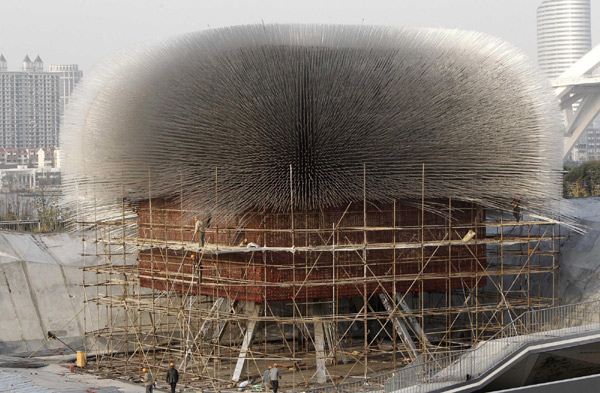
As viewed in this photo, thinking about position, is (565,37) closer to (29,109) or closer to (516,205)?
(29,109)

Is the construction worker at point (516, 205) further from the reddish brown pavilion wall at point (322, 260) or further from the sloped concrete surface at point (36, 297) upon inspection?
the sloped concrete surface at point (36, 297)

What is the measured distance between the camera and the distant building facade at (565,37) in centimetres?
15962

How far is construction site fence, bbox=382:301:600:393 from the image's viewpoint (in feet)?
60.8

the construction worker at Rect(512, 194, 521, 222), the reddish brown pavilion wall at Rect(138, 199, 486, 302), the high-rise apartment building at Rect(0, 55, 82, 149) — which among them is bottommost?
the reddish brown pavilion wall at Rect(138, 199, 486, 302)

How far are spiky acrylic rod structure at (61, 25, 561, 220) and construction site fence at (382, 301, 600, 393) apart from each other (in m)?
3.14

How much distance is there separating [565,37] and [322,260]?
151 metres

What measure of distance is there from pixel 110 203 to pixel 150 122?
10.9ft

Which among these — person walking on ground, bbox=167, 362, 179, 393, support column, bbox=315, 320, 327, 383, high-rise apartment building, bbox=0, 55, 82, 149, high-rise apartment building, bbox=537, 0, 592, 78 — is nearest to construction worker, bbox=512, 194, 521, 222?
support column, bbox=315, 320, 327, 383

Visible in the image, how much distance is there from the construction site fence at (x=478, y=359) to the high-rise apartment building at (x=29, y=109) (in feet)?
436

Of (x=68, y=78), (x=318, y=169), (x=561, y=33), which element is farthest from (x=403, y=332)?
(x=561, y=33)

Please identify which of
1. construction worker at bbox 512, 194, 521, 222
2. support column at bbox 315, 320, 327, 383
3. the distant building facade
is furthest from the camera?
the distant building facade

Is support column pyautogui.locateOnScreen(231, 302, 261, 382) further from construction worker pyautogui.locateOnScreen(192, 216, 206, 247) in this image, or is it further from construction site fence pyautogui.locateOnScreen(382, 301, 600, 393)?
construction site fence pyautogui.locateOnScreen(382, 301, 600, 393)

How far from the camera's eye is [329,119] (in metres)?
20.4

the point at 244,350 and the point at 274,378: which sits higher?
the point at 244,350
